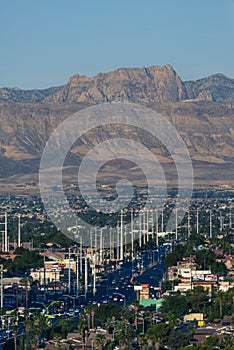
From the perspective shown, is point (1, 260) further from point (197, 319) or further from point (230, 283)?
point (197, 319)

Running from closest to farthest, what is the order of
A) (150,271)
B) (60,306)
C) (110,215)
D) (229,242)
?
(60,306) < (150,271) < (229,242) < (110,215)

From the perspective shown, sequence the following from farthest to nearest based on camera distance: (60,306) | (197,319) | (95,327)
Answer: (60,306), (197,319), (95,327)

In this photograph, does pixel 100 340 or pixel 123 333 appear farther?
pixel 123 333

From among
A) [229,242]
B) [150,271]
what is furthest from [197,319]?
[229,242]

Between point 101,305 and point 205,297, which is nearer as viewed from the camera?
point 101,305

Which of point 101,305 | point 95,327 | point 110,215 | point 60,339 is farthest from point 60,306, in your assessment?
point 110,215

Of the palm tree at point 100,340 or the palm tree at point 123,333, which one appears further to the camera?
the palm tree at point 123,333

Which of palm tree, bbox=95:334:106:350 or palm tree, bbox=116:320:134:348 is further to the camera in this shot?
palm tree, bbox=116:320:134:348

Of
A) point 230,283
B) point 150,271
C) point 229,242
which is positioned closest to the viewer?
point 230,283

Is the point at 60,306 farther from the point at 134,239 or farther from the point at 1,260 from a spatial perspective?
the point at 134,239

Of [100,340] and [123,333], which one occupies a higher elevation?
[123,333]
